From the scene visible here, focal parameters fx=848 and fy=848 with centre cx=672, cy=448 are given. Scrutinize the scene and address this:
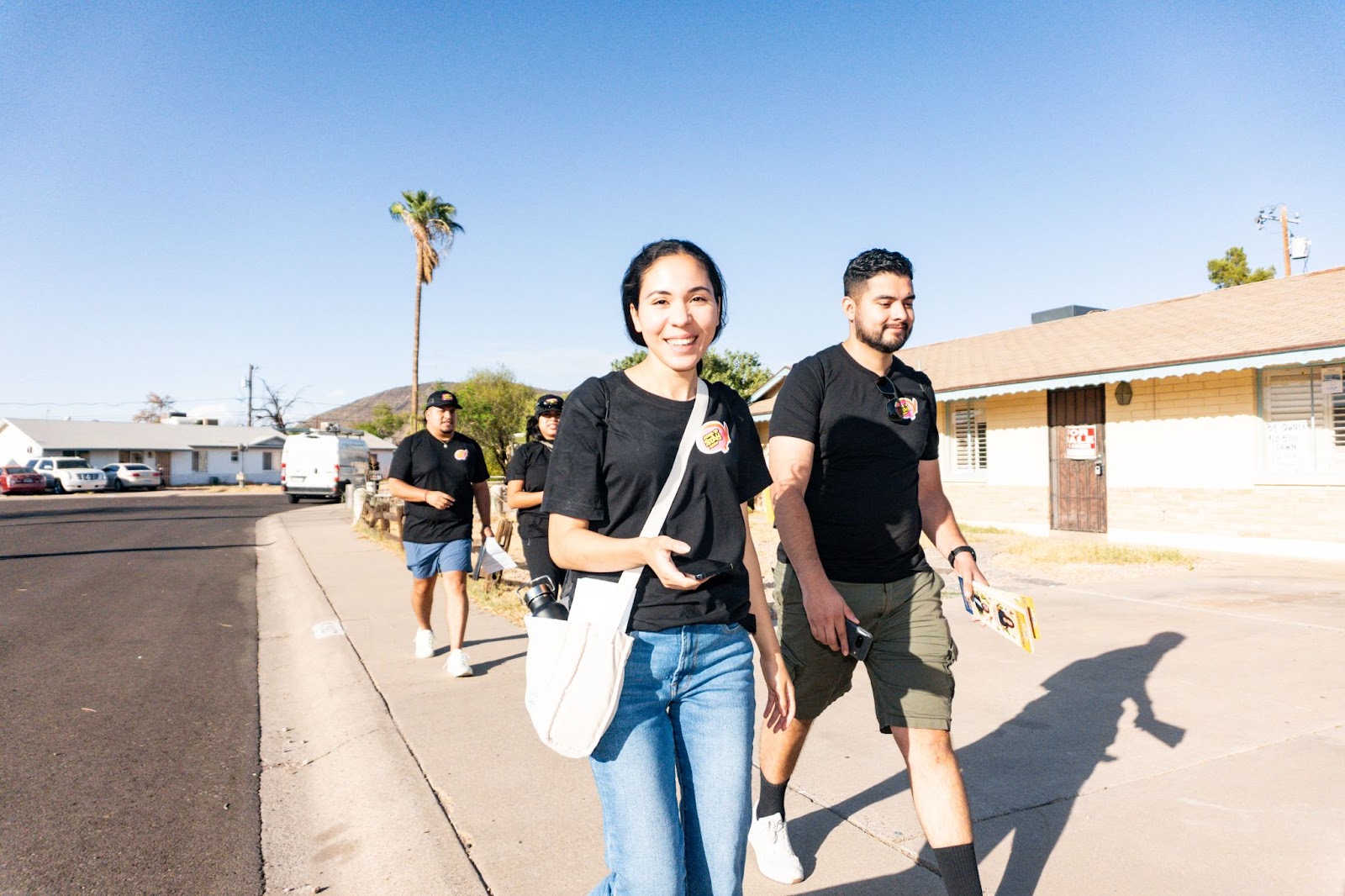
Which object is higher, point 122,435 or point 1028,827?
point 122,435

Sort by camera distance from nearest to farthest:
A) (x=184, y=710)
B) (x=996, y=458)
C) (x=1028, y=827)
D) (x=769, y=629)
Result: (x=769, y=629) < (x=1028, y=827) < (x=184, y=710) < (x=996, y=458)

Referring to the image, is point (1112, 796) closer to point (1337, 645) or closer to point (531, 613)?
point (531, 613)

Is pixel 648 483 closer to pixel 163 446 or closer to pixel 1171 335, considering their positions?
pixel 1171 335

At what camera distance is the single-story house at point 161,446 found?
5391cm

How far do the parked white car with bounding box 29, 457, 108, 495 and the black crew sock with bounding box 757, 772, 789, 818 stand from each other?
156 ft

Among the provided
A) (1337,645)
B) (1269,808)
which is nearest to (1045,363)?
(1337,645)

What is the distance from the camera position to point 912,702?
2.61 metres

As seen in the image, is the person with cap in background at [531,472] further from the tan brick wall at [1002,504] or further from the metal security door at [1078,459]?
the metal security door at [1078,459]

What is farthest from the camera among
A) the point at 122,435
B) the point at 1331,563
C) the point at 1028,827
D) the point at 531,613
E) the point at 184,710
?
the point at 122,435

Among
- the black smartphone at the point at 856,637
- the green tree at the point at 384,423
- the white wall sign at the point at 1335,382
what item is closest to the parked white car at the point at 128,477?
the green tree at the point at 384,423

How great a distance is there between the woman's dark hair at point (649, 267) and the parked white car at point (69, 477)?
4801 cm

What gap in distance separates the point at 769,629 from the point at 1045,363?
45.4 feet

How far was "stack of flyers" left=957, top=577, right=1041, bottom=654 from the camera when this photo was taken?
8.05ft

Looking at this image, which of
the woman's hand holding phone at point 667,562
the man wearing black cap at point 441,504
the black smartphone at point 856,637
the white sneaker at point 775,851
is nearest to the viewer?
the woman's hand holding phone at point 667,562
